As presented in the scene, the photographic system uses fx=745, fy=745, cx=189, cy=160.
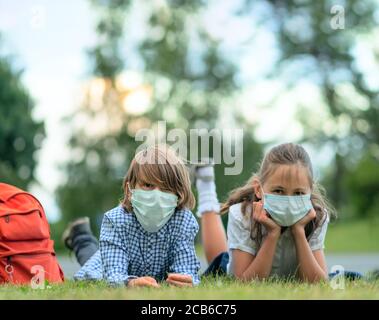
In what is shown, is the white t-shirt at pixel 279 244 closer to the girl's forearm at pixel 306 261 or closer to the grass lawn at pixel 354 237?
the girl's forearm at pixel 306 261

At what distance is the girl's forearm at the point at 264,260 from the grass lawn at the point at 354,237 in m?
14.0

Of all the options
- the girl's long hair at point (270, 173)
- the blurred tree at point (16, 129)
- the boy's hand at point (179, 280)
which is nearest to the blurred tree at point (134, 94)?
the blurred tree at point (16, 129)

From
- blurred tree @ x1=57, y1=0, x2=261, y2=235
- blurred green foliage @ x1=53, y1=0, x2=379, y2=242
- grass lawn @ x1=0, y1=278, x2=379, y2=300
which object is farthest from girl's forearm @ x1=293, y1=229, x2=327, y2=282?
blurred tree @ x1=57, y1=0, x2=261, y2=235

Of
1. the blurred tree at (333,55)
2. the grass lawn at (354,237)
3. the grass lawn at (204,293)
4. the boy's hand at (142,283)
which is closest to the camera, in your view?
the grass lawn at (204,293)

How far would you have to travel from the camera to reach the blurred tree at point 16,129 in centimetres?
1321

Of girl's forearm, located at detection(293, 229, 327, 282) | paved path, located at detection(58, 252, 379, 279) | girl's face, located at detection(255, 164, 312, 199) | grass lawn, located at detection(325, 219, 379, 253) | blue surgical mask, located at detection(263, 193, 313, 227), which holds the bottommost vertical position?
grass lawn, located at detection(325, 219, 379, 253)

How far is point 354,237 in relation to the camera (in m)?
22.7

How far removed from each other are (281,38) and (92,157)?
23.4 ft

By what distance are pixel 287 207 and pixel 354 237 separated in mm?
19445

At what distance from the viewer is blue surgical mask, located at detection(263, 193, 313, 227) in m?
3.88

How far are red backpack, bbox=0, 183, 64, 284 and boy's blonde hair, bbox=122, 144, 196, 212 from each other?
749 mm

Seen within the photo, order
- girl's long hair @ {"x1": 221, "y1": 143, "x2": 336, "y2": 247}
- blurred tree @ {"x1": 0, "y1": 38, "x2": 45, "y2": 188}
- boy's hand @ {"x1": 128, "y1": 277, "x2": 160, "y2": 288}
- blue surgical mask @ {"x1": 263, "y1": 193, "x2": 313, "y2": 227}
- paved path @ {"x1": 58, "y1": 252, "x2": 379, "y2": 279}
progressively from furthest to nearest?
1. blurred tree @ {"x1": 0, "y1": 38, "x2": 45, "y2": 188}
2. paved path @ {"x1": 58, "y1": 252, "x2": 379, "y2": 279}
3. girl's long hair @ {"x1": 221, "y1": 143, "x2": 336, "y2": 247}
4. blue surgical mask @ {"x1": 263, "y1": 193, "x2": 313, "y2": 227}
5. boy's hand @ {"x1": 128, "y1": 277, "x2": 160, "y2": 288}

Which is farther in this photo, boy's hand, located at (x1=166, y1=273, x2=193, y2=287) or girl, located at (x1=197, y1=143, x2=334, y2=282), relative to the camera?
girl, located at (x1=197, y1=143, x2=334, y2=282)

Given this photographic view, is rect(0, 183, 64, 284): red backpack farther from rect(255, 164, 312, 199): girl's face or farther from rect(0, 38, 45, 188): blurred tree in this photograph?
rect(0, 38, 45, 188): blurred tree
